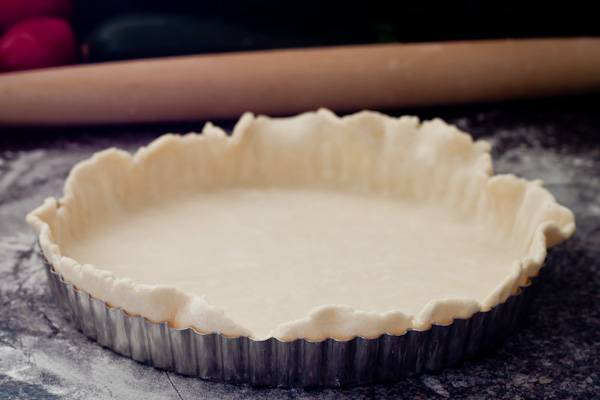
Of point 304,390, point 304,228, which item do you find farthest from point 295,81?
point 304,390

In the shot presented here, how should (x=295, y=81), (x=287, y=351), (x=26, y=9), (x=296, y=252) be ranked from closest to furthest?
1. (x=287, y=351)
2. (x=296, y=252)
3. (x=295, y=81)
4. (x=26, y=9)

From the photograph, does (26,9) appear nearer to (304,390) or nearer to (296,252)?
(296,252)

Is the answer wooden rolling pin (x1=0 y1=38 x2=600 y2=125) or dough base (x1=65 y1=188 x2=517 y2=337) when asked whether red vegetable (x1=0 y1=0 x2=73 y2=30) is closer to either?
wooden rolling pin (x1=0 y1=38 x2=600 y2=125)

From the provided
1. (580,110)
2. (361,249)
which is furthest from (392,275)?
(580,110)

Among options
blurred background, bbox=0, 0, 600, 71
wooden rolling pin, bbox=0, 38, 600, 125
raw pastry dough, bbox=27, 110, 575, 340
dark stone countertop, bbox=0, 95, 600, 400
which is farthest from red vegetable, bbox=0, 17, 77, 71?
raw pastry dough, bbox=27, 110, 575, 340

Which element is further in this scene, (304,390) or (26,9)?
(26,9)

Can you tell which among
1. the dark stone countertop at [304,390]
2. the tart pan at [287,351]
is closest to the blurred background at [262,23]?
the dark stone countertop at [304,390]

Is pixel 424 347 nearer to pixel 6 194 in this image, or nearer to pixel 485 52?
pixel 6 194
